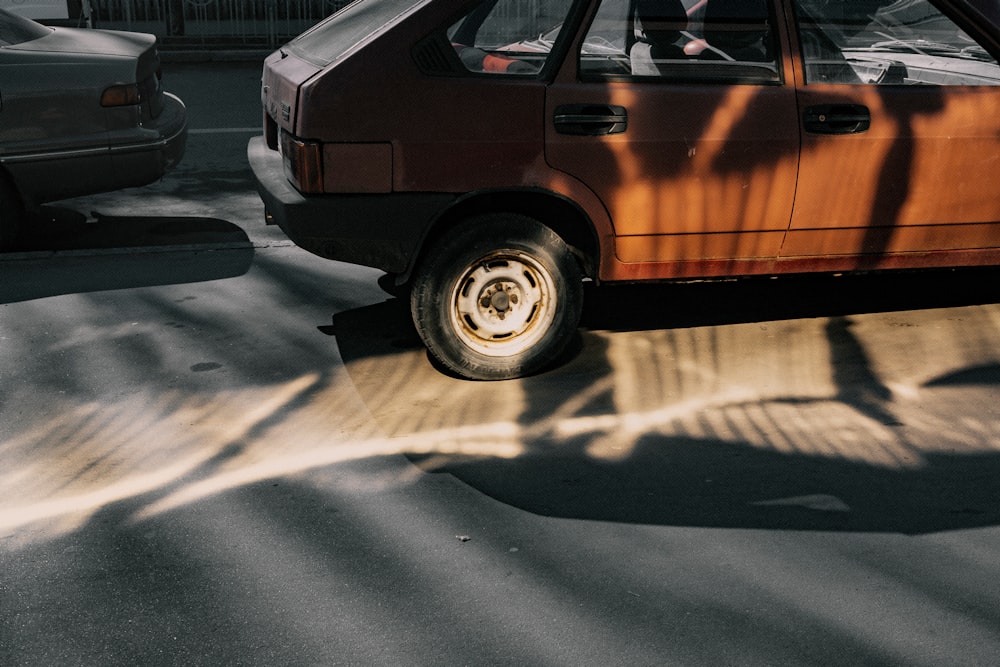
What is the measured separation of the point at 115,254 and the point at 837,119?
14.0ft

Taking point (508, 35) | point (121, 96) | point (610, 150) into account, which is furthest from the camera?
point (121, 96)

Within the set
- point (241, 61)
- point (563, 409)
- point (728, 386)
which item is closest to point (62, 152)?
point (563, 409)

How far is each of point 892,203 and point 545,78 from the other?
1.68 m

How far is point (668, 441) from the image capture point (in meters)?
4.41

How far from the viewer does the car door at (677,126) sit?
473cm

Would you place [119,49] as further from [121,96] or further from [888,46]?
[888,46]

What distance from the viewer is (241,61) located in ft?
54.6

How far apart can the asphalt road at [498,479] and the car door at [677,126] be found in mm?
644

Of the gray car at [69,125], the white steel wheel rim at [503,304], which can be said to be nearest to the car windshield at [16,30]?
the gray car at [69,125]

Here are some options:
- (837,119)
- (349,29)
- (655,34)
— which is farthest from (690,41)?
(349,29)

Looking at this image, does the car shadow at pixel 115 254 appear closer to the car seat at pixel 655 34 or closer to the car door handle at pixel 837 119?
the car seat at pixel 655 34

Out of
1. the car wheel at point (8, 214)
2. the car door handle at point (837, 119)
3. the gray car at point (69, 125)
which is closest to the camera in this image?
the car door handle at point (837, 119)

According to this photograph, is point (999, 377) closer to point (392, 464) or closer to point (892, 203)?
point (892, 203)

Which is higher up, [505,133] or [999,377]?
[505,133]
